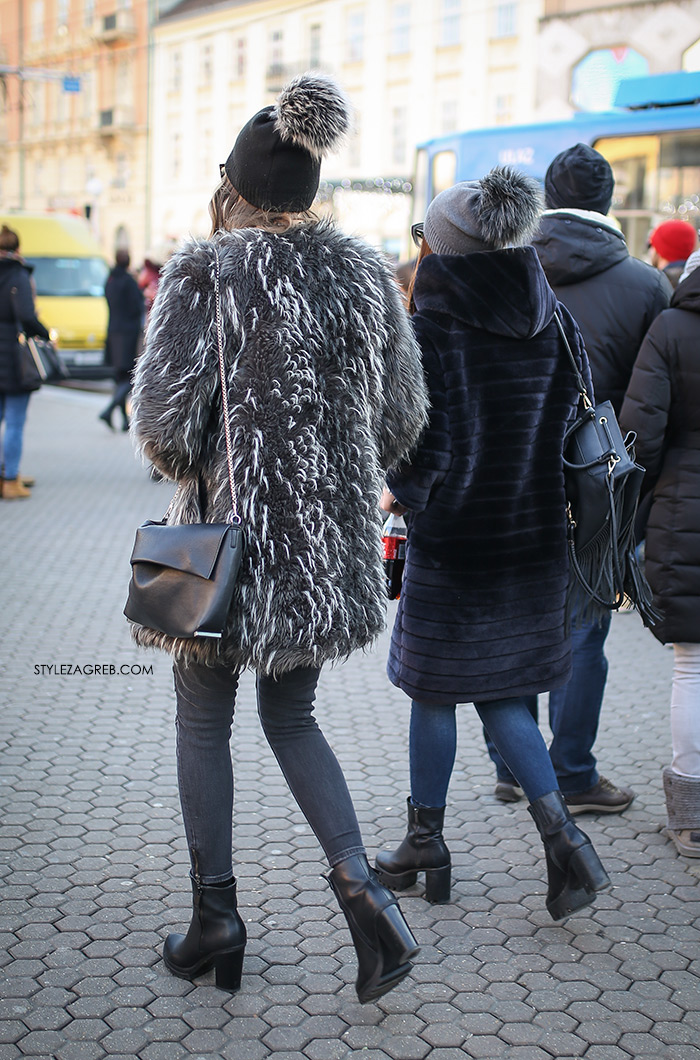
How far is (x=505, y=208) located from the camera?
9.37 feet

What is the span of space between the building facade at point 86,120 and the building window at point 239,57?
6.36m

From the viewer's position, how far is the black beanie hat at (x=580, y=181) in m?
3.88

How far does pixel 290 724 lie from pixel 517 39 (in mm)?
35919

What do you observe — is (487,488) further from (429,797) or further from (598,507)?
(429,797)

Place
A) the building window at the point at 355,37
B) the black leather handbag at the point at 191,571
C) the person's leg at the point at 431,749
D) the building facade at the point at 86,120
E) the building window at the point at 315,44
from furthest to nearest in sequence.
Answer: the building facade at the point at 86,120 → the building window at the point at 315,44 → the building window at the point at 355,37 → the person's leg at the point at 431,749 → the black leather handbag at the point at 191,571

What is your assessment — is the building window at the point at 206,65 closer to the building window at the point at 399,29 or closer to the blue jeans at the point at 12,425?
the building window at the point at 399,29

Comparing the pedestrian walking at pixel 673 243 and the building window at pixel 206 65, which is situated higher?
the building window at pixel 206 65

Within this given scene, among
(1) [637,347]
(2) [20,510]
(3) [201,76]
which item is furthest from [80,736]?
(3) [201,76]

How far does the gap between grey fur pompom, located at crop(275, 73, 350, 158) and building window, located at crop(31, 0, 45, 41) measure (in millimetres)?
62876

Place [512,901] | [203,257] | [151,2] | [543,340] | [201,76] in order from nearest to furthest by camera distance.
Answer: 1. [203,257]
2. [543,340]
3. [512,901]
4. [201,76]
5. [151,2]

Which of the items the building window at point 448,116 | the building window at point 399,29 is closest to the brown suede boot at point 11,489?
the building window at point 448,116

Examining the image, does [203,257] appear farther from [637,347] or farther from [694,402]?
[637,347]

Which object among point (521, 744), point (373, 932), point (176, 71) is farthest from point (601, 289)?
point (176, 71)

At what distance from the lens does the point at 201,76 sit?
47.2 meters
